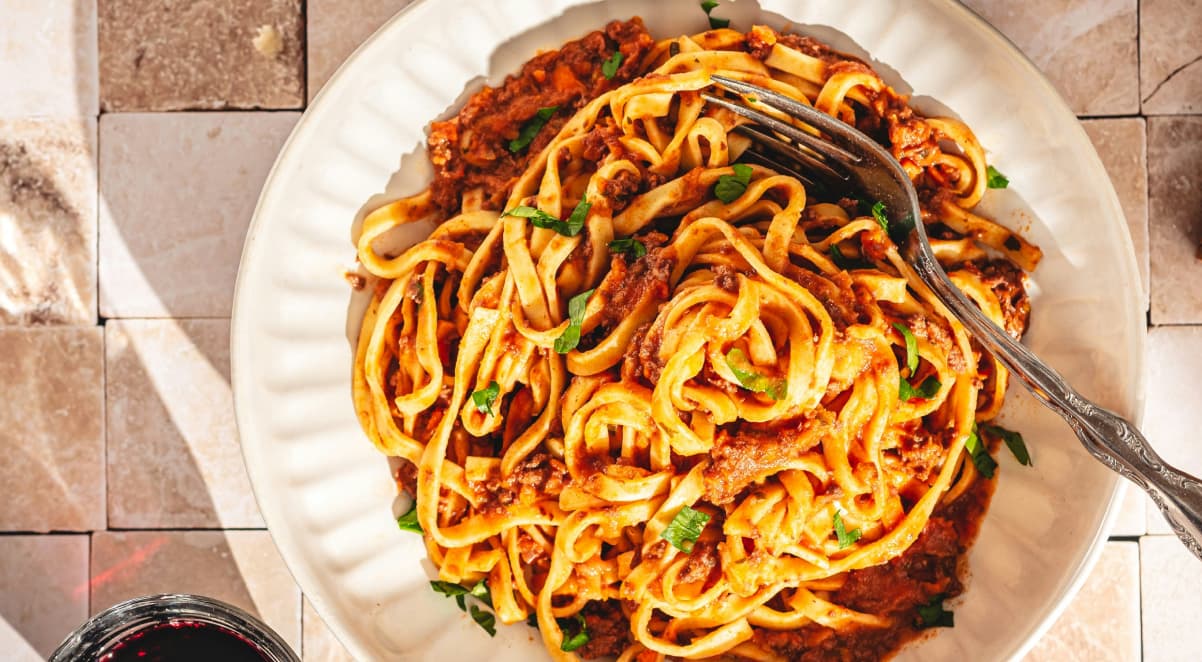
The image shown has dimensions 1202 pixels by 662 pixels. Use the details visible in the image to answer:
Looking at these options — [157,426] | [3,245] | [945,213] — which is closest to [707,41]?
[945,213]

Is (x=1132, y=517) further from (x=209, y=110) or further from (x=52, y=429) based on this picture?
(x=52, y=429)

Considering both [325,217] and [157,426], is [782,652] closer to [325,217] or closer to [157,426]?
[325,217]

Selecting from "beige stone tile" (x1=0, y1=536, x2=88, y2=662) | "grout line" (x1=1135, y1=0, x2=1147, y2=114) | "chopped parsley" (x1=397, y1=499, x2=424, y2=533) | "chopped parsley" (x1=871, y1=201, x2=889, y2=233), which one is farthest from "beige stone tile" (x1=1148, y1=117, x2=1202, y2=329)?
"beige stone tile" (x1=0, y1=536, x2=88, y2=662)

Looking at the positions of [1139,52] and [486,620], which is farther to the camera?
[1139,52]

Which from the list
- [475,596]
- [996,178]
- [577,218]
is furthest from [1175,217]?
[475,596]

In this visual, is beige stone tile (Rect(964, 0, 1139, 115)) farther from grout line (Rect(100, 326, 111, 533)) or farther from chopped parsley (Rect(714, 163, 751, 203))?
grout line (Rect(100, 326, 111, 533))

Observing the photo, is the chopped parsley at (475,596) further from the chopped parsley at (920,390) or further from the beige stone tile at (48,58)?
the beige stone tile at (48,58)
